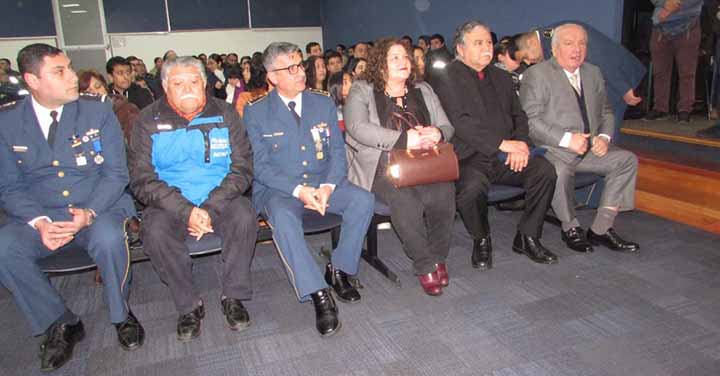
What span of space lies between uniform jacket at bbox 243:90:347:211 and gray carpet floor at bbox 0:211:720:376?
0.60 metres

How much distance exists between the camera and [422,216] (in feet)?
8.93

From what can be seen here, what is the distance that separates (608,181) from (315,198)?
183 cm

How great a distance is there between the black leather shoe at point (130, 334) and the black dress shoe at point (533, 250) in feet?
6.85

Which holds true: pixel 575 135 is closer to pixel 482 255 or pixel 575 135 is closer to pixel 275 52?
pixel 482 255

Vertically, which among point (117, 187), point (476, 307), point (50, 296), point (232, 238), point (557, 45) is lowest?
point (476, 307)

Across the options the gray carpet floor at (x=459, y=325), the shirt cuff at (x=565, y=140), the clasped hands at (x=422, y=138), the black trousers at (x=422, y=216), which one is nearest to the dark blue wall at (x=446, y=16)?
the shirt cuff at (x=565, y=140)

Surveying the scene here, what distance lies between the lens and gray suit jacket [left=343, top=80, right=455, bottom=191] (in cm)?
271

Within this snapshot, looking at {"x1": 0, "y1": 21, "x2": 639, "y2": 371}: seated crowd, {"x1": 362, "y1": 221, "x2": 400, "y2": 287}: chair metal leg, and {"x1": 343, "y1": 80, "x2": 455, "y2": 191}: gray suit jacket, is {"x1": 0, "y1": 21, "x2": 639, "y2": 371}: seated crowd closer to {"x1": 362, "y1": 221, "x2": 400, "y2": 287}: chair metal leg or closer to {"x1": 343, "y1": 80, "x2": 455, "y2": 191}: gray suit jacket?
{"x1": 343, "y1": 80, "x2": 455, "y2": 191}: gray suit jacket

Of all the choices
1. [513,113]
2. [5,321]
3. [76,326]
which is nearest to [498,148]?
[513,113]

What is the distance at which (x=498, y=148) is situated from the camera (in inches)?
119

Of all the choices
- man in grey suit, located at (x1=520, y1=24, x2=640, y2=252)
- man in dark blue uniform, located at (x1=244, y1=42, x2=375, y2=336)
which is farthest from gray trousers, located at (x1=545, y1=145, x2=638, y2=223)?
man in dark blue uniform, located at (x1=244, y1=42, x2=375, y2=336)

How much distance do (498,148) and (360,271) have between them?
1.06 m

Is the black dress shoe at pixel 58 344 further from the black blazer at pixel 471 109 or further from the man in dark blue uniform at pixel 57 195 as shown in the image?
the black blazer at pixel 471 109

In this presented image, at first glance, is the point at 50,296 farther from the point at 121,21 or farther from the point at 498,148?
the point at 121,21
